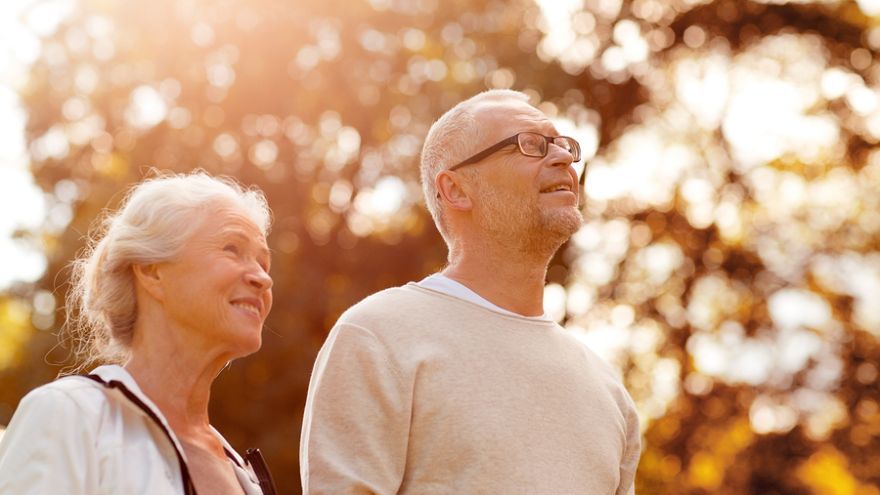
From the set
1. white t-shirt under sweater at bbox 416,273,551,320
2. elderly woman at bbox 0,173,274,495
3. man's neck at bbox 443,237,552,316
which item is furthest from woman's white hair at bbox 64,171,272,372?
man's neck at bbox 443,237,552,316

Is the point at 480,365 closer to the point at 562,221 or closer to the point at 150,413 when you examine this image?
the point at 562,221

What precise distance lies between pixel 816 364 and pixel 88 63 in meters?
10.6

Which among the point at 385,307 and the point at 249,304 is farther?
the point at 385,307

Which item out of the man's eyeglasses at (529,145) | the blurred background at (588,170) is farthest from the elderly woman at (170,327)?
the blurred background at (588,170)

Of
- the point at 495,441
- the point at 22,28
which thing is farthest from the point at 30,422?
the point at 22,28

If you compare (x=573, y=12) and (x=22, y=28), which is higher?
(x=22, y=28)

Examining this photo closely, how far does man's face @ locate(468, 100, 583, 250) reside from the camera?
3.86 metres

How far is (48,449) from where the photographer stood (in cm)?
271

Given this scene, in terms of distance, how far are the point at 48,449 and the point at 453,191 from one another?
175 cm

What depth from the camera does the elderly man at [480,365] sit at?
11.2 feet

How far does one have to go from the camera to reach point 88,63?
14672mm

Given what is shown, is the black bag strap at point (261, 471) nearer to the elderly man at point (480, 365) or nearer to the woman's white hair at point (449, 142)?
the elderly man at point (480, 365)

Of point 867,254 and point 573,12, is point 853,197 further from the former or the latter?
point 573,12

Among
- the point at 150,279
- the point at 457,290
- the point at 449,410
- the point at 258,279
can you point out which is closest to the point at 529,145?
the point at 457,290
